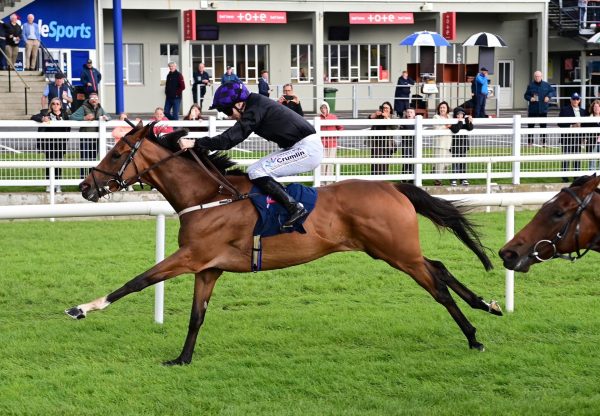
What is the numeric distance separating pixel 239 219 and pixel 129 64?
32749 millimetres

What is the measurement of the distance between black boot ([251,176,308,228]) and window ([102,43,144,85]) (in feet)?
106

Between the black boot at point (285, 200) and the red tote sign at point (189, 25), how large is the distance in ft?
98.2

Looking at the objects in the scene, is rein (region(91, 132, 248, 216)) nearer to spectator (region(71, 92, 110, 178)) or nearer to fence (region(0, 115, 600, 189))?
fence (region(0, 115, 600, 189))

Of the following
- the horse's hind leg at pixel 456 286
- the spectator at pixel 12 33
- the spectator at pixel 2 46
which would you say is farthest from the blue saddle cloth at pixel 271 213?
the spectator at pixel 2 46

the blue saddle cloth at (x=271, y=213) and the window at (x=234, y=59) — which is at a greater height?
Result: the window at (x=234, y=59)

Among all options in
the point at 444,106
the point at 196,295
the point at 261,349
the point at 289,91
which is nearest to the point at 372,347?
the point at 261,349

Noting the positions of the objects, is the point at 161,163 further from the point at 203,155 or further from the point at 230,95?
the point at 230,95

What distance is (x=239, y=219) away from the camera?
7.29m

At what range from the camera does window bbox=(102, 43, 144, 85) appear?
38.8 m

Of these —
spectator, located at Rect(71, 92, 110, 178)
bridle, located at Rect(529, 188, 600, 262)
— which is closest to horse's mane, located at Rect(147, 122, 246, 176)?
bridle, located at Rect(529, 188, 600, 262)

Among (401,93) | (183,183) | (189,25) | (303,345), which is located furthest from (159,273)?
(189,25)

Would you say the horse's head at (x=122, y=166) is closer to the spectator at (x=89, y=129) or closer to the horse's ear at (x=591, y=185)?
the horse's ear at (x=591, y=185)

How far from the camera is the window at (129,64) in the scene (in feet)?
127

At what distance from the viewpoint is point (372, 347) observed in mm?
7438
